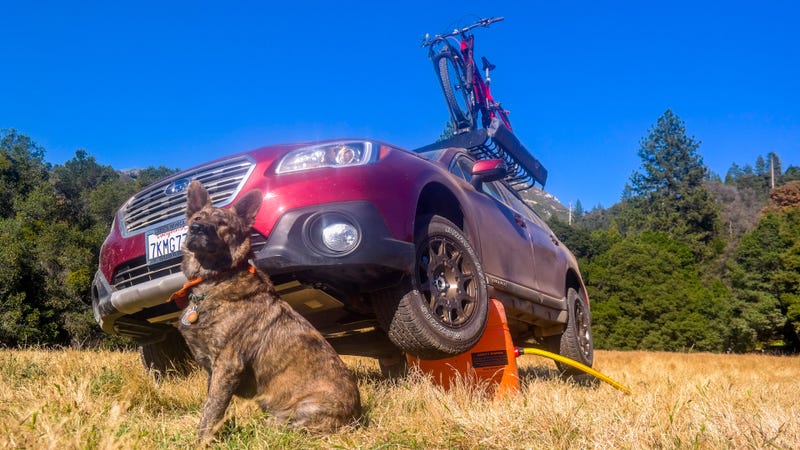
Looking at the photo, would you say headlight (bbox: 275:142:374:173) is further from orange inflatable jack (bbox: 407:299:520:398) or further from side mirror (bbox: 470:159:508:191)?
orange inflatable jack (bbox: 407:299:520:398)

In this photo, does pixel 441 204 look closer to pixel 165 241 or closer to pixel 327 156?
pixel 327 156

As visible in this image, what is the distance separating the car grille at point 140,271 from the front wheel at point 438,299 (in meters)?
1.26

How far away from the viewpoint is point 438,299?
3705 mm

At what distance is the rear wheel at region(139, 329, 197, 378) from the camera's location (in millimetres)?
4714

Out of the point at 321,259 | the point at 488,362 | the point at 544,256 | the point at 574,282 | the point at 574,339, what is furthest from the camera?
the point at 574,282

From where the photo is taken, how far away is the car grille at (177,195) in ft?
11.6

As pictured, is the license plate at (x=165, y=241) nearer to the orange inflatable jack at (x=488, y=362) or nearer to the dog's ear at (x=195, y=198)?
the dog's ear at (x=195, y=198)

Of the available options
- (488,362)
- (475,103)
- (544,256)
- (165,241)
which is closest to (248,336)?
(165,241)

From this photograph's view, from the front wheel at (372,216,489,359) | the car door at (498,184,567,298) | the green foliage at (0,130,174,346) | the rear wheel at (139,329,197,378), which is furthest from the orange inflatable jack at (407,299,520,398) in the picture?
the green foliage at (0,130,174,346)

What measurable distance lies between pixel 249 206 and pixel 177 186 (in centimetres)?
102

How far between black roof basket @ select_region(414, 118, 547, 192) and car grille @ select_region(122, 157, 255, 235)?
85.4 inches

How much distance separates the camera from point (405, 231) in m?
3.42

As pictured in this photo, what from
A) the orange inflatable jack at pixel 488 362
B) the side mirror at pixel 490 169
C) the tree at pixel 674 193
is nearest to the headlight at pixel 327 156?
the side mirror at pixel 490 169

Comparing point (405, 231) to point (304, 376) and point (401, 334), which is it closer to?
point (401, 334)
